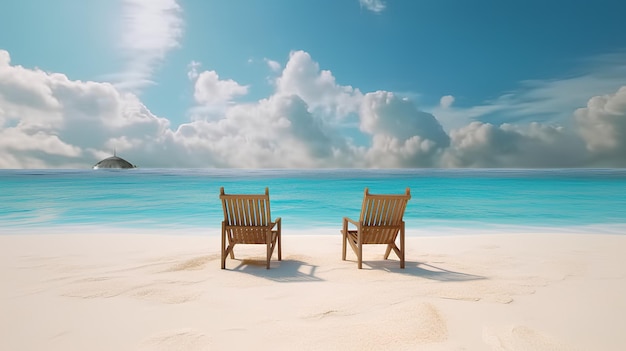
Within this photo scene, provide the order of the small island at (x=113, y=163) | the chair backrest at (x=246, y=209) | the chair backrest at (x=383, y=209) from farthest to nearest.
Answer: the small island at (x=113, y=163), the chair backrest at (x=383, y=209), the chair backrest at (x=246, y=209)

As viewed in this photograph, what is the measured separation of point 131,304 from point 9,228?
1111 cm

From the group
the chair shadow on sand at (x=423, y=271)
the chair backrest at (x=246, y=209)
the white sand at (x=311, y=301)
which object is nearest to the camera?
the white sand at (x=311, y=301)

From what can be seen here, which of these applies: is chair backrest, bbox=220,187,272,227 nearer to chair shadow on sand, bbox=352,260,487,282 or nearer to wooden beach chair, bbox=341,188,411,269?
wooden beach chair, bbox=341,188,411,269

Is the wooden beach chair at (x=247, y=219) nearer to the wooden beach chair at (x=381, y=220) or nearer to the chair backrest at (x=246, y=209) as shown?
the chair backrest at (x=246, y=209)

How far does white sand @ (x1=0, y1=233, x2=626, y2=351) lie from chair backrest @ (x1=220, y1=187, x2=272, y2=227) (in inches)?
25.6

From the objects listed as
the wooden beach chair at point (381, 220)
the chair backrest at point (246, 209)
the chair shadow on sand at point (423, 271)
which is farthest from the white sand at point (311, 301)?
the chair backrest at point (246, 209)

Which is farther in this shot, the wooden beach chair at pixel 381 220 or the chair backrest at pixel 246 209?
the wooden beach chair at pixel 381 220

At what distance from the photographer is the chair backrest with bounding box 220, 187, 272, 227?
479cm

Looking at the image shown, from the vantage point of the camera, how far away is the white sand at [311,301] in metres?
2.77

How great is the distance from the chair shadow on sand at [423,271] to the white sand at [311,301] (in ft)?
0.08

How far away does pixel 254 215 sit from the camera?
194 inches

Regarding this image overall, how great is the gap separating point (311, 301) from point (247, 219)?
1775mm

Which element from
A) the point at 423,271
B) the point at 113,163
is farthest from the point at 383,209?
the point at 113,163

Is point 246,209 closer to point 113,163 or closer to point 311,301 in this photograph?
point 311,301
